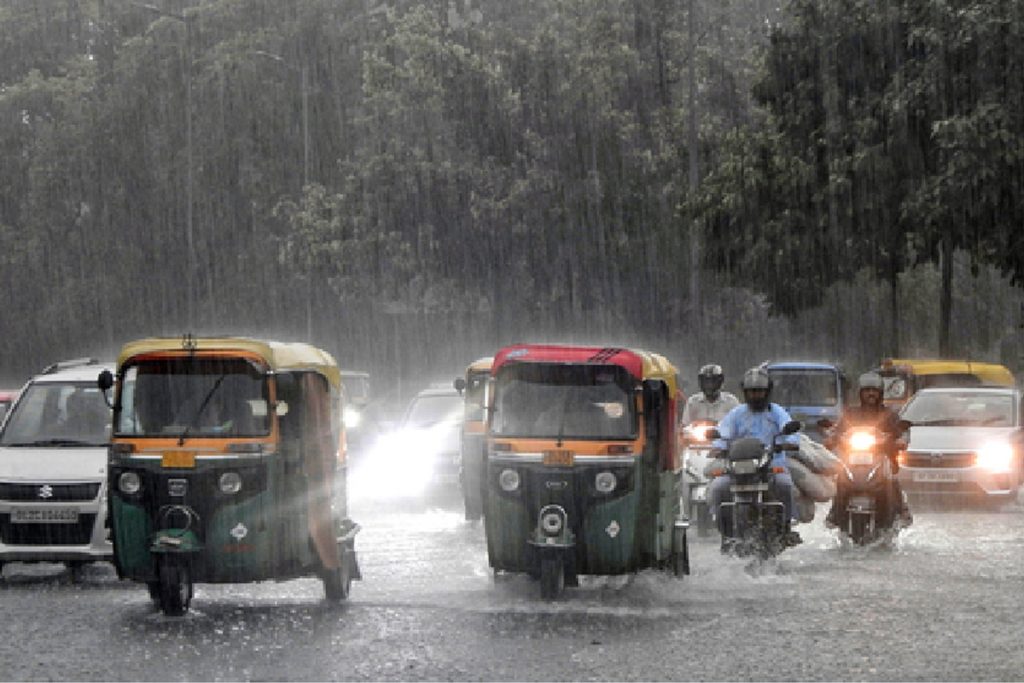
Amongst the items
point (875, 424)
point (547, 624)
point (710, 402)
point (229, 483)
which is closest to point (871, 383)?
point (875, 424)

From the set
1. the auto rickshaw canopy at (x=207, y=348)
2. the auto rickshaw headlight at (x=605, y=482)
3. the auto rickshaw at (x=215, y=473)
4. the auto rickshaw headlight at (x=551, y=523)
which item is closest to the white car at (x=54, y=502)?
the auto rickshaw at (x=215, y=473)

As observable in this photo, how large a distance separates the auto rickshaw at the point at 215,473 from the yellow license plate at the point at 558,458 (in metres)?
1.49

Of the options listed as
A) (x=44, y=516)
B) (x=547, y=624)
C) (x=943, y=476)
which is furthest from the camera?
(x=943, y=476)

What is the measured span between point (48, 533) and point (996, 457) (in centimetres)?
1155

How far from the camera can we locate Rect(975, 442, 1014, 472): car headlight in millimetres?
22984

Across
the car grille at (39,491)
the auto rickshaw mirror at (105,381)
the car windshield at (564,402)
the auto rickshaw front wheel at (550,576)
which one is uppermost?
the auto rickshaw mirror at (105,381)

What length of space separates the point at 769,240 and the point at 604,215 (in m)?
10.7

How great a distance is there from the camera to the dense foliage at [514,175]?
36781 mm

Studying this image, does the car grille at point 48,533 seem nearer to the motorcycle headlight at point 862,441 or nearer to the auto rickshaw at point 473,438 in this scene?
the auto rickshaw at point 473,438

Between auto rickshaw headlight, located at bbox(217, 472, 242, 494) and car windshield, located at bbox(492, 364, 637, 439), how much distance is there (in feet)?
6.62

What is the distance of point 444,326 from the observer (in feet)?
211

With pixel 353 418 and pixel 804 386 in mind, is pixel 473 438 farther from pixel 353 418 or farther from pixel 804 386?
pixel 353 418

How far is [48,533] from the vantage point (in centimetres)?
1572

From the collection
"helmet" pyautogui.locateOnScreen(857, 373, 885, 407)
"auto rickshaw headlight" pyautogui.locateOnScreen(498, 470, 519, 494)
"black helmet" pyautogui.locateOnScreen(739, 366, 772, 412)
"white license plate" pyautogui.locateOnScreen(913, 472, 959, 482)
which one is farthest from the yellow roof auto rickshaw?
"auto rickshaw headlight" pyautogui.locateOnScreen(498, 470, 519, 494)
